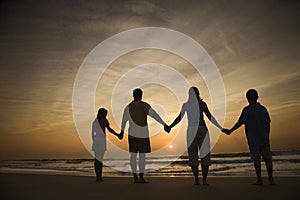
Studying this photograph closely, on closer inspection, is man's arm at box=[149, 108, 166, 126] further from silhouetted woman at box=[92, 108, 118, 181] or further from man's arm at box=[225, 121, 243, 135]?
man's arm at box=[225, 121, 243, 135]

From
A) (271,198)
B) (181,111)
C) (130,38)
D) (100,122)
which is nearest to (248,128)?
(181,111)

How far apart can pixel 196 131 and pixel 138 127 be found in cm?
163

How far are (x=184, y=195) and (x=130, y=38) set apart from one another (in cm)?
690

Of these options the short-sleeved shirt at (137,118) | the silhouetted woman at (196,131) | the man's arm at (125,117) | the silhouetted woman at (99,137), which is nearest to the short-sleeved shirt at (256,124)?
the silhouetted woman at (196,131)

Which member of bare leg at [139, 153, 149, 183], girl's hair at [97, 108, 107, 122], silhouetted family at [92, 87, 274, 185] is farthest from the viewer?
girl's hair at [97, 108, 107, 122]

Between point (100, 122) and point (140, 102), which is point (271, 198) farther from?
point (100, 122)

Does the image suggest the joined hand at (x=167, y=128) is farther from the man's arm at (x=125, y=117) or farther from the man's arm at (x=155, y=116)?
the man's arm at (x=125, y=117)

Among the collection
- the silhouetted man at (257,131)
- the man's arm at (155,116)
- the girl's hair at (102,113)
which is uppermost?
the girl's hair at (102,113)

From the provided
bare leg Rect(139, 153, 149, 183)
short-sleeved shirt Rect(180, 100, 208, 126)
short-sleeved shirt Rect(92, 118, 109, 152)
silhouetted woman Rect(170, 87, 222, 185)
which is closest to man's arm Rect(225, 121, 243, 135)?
silhouetted woman Rect(170, 87, 222, 185)

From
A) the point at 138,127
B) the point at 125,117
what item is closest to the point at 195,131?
the point at 138,127

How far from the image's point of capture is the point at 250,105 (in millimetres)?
6434

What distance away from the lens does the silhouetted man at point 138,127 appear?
718cm

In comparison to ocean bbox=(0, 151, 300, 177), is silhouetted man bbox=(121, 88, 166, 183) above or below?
above

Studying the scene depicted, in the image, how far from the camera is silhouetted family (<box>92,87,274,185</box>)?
20.2 feet
